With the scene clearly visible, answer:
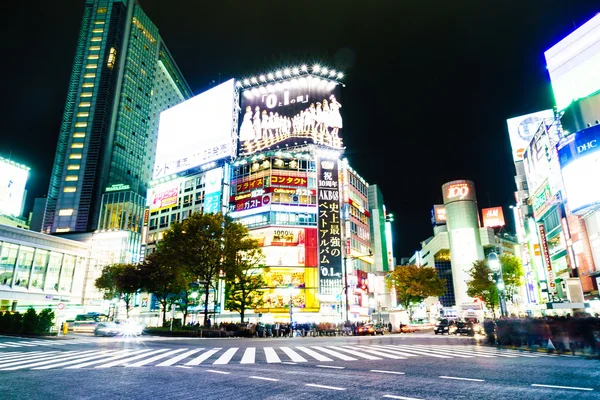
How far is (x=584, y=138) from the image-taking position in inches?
1261

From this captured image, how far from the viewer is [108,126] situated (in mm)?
109188

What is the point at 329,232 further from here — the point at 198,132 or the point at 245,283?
the point at 198,132

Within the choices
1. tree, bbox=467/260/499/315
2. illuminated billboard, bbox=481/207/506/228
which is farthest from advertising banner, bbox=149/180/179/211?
illuminated billboard, bbox=481/207/506/228

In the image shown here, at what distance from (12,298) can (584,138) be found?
77.5 m

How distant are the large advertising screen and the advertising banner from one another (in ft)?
64.6

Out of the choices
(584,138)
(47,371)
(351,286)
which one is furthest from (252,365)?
(351,286)

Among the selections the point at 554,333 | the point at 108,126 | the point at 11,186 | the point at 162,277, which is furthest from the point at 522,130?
the point at 108,126

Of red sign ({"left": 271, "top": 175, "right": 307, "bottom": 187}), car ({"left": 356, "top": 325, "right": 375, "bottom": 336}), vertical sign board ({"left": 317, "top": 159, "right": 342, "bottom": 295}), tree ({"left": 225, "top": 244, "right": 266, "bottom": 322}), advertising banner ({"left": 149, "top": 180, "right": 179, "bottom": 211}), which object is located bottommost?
car ({"left": 356, "top": 325, "right": 375, "bottom": 336})

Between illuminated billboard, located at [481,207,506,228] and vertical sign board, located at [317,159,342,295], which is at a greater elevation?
illuminated billboard, located at [481,207,506,228]

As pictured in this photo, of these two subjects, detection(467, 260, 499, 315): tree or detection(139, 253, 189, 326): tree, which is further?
detection(467, 260, 499, 315): tree

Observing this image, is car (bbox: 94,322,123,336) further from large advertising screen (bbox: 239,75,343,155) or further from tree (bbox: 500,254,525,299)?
tree (bbox: 500,254,525,299)

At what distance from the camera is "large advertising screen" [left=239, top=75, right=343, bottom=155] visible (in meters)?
61.5

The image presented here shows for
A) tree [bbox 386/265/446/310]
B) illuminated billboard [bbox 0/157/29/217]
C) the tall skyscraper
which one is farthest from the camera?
the tall skyscraper

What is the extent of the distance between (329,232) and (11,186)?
147 feet
